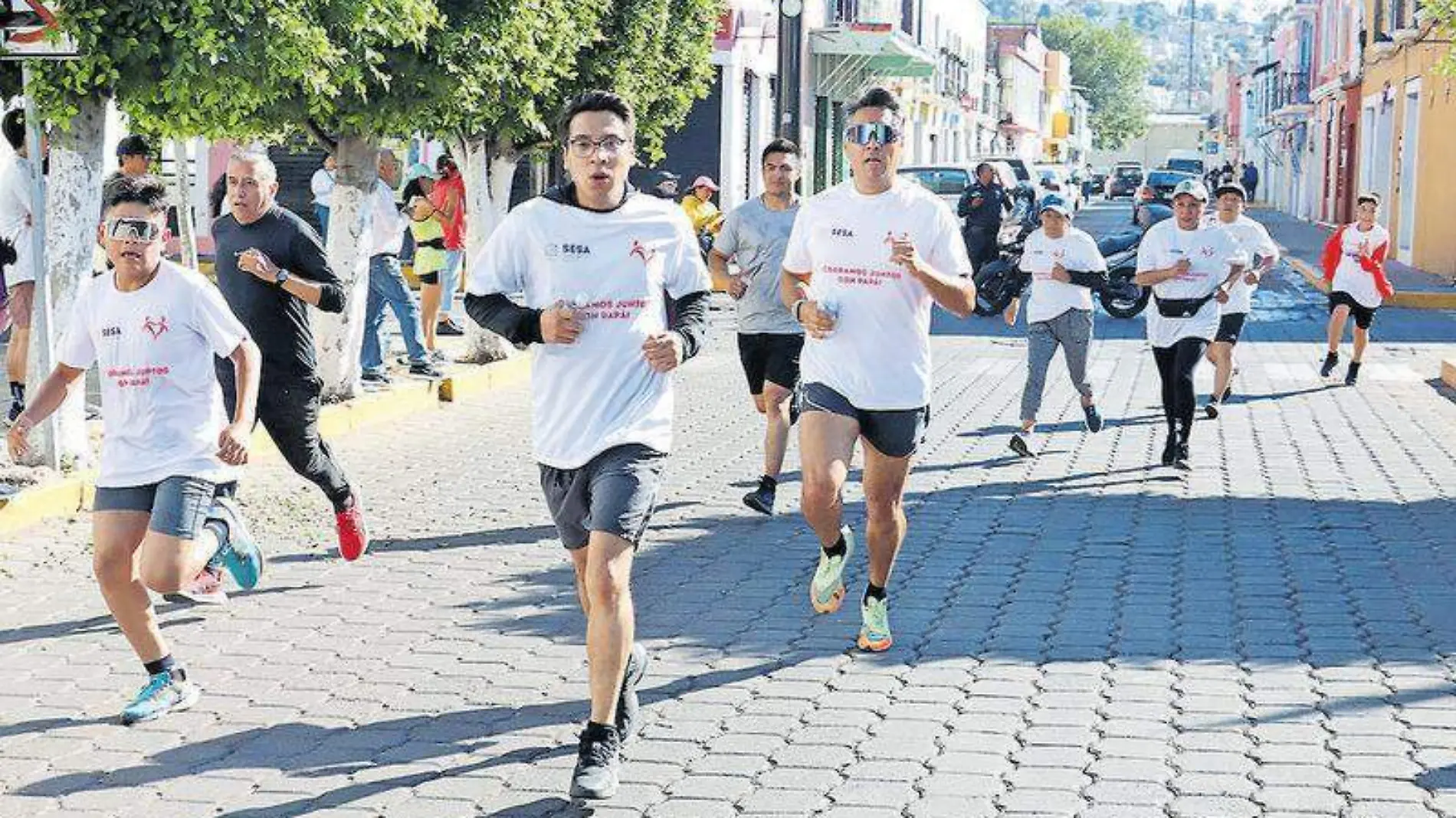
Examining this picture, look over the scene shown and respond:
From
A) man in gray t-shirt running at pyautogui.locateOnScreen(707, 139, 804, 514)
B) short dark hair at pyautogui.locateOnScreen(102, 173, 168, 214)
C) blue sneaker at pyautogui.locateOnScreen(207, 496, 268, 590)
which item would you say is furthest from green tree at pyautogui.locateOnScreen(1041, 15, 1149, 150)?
short dark hair at pyautogui.locateOnScreen(102, 173, 168, 214)

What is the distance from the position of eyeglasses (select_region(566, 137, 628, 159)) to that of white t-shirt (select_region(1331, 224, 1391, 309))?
12981 mm

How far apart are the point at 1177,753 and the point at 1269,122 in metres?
84.8

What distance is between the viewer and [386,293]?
53.3 feet

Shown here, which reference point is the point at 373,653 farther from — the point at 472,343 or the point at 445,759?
the point at 472,343

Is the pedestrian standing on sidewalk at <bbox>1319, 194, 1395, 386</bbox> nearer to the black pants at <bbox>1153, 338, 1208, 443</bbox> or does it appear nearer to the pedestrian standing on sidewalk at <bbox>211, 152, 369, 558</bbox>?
the black pants at <bbox>1153, 338, 1208, 443</bbox>

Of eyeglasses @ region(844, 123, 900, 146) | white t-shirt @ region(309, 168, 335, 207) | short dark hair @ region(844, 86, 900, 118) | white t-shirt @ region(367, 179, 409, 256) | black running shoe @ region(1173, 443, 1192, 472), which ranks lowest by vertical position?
black running shoe @ region(1173, 443, 1192, 472)

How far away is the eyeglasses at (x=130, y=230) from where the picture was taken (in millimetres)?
6688

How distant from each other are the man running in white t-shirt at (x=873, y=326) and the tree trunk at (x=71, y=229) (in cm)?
519

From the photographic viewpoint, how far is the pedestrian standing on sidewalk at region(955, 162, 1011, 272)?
27.2m

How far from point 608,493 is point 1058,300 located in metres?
7.73

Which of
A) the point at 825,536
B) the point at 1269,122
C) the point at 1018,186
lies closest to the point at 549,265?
the point at 825,536

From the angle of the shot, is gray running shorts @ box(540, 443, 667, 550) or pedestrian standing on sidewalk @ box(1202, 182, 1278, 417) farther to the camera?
pedestrian standing on sidewalk @ box(1202, 182, 1278, 417)

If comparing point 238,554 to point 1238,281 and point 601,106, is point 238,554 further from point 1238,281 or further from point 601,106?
point 1238,281

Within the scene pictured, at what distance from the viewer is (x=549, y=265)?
19.4ft
